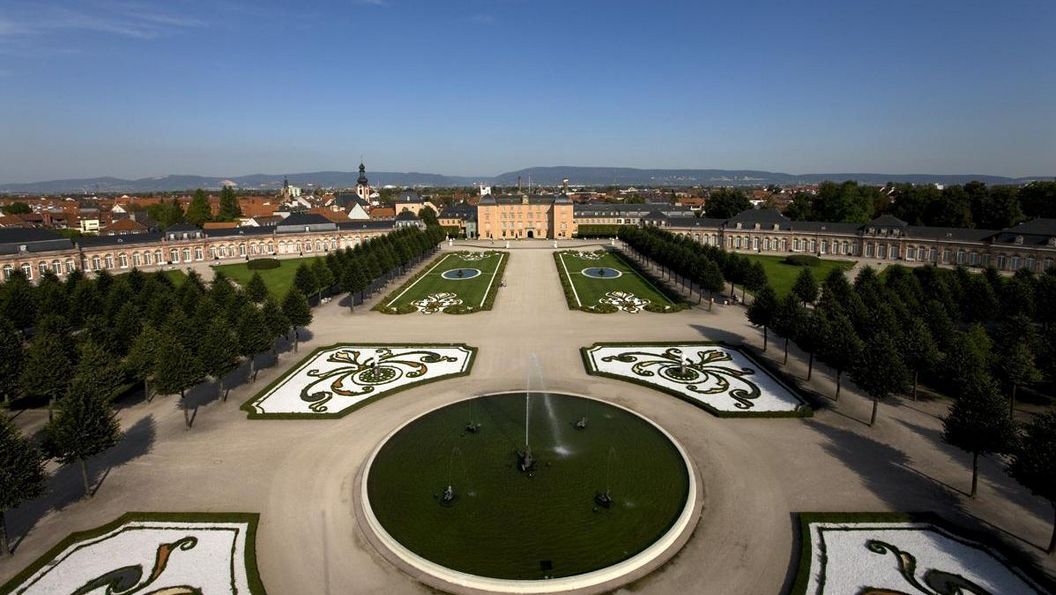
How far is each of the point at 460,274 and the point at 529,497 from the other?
5479cm

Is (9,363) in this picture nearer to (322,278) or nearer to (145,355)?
(145,355)

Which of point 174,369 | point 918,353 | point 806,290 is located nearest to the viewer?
point 174,369

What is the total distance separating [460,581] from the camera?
16922mm

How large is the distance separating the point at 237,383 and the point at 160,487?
40.0 ft

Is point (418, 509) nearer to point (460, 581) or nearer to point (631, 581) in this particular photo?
point (460, 581)

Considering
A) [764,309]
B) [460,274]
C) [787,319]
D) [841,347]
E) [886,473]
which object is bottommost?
[886,473]

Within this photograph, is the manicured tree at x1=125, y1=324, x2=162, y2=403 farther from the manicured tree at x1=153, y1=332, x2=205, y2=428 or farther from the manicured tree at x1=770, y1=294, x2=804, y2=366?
the manicured tree at x1=770, y1=294, x2=804, y2=366

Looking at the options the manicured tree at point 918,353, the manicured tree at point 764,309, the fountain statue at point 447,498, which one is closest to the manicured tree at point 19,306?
the fountain statue at point 447,498

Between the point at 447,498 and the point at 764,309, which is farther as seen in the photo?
the point at 764,309

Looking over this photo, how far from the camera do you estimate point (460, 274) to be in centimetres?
7406

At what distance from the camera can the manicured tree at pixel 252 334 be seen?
3325 cm

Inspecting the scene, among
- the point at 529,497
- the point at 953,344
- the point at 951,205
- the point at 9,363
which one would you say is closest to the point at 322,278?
the point at 9,363

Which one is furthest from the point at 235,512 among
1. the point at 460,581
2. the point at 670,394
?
the point at 670,394

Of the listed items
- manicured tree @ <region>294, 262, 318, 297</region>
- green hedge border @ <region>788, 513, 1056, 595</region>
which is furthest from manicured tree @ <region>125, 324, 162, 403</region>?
green hedge border @ <region>788, 513, 1056, 595</region>
